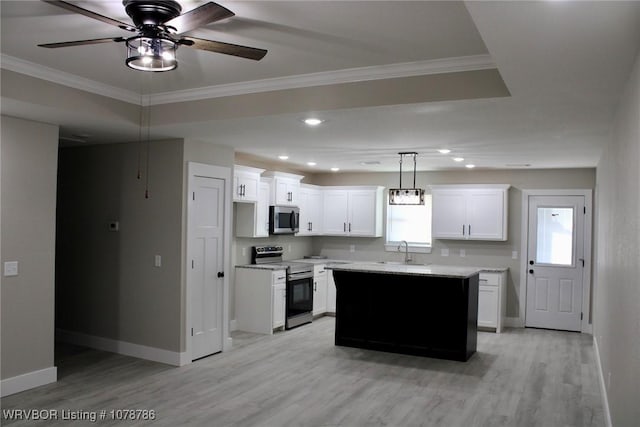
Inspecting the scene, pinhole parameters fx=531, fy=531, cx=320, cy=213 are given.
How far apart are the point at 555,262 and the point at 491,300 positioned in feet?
3.94

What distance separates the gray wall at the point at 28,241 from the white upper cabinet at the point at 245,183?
2326 mm

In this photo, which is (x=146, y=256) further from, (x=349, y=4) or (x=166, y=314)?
(x=349, y=4)

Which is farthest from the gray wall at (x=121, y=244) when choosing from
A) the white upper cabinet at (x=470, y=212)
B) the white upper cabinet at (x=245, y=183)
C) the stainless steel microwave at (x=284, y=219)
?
the white upper cabinet at (x=470, y=212)

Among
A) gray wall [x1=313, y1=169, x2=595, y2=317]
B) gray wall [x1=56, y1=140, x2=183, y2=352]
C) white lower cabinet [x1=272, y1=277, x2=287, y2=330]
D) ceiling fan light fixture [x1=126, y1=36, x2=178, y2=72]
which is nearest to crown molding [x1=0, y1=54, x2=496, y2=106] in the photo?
gray wall [x1=56, y1=140, x2=183, y2=352]

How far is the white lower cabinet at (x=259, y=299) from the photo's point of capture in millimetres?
7078

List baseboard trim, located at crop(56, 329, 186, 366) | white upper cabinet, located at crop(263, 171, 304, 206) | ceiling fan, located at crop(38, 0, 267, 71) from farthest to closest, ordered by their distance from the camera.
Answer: white upper cabinet, located at crop(263, 171, 304, 206)
baseboard trim, located at crop(56, 329, 186, 366)
ceiling fan, located at crop(38, 0, 267, 71)

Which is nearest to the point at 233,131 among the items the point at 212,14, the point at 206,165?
the point at 206,165

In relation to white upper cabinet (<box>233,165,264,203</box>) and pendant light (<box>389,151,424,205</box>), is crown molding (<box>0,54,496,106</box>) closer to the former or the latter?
white upper cabinet (<box>233,165,264,203</box>)

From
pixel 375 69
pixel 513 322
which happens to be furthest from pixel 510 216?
pixel 375 69

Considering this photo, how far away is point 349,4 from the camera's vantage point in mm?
2744

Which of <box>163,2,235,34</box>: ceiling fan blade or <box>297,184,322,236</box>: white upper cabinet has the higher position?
<box>163,2,235,34</box>: ceiling fan blade

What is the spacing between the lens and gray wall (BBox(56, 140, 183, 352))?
564 cm

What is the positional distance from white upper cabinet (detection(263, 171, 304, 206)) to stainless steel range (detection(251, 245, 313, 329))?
72cm

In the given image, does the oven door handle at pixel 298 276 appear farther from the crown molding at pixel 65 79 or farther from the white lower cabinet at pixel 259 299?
the crown molding at pixel 65 79
